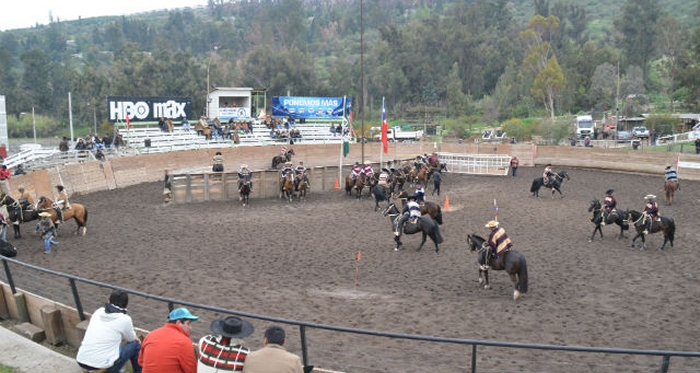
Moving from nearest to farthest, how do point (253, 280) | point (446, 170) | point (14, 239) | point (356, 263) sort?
point (253, 280)
point (356, 263)
point (14, 239)
point (446, 170)

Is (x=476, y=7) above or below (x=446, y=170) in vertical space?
above

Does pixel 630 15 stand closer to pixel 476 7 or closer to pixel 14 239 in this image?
pixel 476 7

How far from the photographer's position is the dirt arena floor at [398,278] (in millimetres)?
10398

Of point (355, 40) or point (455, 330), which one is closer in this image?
point (455, 330)

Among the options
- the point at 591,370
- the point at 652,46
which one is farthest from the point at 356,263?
the point at 652,46

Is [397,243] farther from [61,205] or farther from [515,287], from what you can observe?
[61,205]

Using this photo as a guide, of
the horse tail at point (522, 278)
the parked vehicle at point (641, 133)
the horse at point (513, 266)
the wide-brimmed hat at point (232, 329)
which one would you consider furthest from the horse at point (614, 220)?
the parked vehicle at point (641, 133)

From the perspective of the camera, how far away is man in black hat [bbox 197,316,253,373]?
6242mm

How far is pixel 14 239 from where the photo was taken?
1902 cm

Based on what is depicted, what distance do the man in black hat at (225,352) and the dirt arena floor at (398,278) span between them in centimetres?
276

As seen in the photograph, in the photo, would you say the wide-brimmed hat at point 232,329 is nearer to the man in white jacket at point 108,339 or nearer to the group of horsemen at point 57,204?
the man in white jacket at point 108,339

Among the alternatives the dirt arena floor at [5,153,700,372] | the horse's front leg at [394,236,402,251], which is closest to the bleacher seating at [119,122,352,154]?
the dirt arena floor at [5,153,700,372]

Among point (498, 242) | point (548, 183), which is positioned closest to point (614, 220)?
point (498, 242)

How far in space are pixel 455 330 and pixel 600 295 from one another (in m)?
4.26
